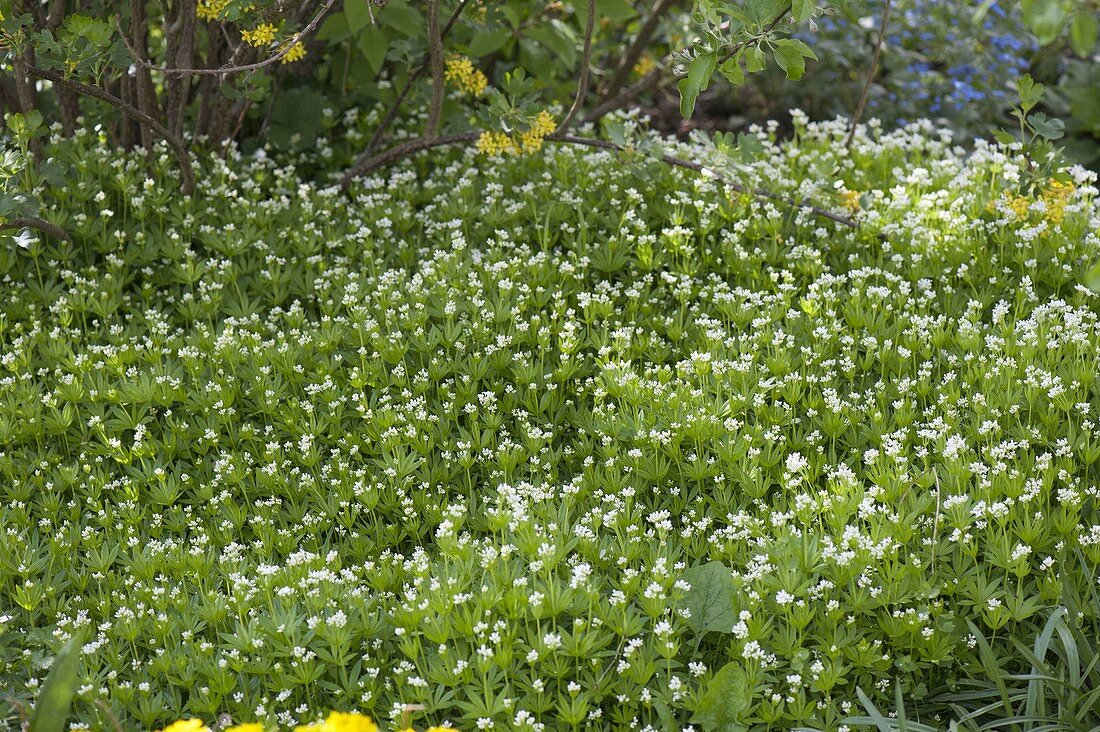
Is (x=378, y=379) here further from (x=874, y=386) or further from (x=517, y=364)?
(x=874, y=386)

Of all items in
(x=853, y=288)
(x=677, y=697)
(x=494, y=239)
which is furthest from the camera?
(x=494, y=239)

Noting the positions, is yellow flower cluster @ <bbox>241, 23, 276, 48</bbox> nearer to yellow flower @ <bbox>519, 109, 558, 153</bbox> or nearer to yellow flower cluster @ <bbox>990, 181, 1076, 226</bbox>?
yellow flower @ <bbox>519, 109, 558, 153</bbox>

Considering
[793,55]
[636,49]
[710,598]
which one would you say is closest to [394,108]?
[636,49]

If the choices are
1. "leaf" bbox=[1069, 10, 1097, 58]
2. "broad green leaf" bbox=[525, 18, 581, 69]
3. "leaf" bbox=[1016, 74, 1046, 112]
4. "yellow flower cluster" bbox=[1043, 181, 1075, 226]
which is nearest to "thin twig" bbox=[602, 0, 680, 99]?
"broad green leaf" bbox=[525, 18, 581, 69]

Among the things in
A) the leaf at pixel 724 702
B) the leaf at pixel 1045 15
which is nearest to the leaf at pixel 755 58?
the leaf at pixel 1045 15

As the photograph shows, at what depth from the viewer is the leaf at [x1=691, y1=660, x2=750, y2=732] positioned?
2553 mm

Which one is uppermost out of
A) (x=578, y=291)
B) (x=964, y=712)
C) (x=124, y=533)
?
(x=578, y=291)

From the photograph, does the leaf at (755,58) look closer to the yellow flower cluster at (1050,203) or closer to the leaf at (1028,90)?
the leaf at (1028,90)

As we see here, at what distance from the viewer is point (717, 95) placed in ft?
24.7

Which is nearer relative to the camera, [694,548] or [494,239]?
[694,548]

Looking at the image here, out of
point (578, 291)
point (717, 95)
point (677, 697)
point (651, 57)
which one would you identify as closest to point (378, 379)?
point (578, 291)

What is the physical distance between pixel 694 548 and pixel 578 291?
142cm

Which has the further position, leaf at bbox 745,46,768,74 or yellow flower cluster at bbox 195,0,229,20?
yellow flower cluster at bbox 195,0,229,20

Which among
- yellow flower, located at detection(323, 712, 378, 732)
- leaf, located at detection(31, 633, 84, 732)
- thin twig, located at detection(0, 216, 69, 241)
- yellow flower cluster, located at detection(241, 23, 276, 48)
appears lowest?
leaf, located at detection(31, 633, 84, 732)
